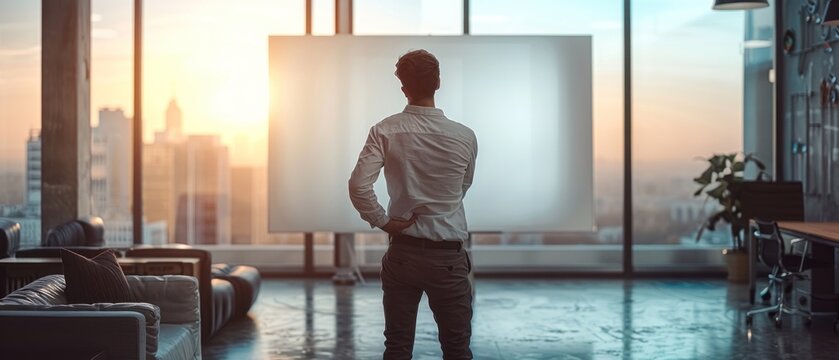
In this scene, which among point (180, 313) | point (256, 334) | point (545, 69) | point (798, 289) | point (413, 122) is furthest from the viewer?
point (545, 69)

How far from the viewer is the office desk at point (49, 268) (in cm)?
559

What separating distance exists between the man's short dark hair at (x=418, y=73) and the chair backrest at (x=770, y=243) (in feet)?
14.5

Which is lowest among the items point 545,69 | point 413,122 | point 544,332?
point 544,332

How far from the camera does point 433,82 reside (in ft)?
11.4

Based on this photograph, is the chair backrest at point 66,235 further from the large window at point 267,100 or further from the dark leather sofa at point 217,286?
the large window at point 267,100

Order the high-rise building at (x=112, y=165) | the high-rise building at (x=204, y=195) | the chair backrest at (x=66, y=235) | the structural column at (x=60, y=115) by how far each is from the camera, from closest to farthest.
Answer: the chair backrest at (x=66, y=235) < the structural column at (x=60, y=115) < the high-rise building at (x=112, y=165) < the high-rise building at (x=204, y=195)

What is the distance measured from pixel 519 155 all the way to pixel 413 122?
5.80 m

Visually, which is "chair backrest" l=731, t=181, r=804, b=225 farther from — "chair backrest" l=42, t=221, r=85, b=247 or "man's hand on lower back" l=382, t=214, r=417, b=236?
"man's hand on lower back" l=382, t=214, r=417, b=236

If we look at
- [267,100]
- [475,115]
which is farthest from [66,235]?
[475,115]

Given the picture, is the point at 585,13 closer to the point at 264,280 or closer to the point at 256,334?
the point at 264,280

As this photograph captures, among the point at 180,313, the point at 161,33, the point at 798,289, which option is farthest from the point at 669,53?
the point at 180,313

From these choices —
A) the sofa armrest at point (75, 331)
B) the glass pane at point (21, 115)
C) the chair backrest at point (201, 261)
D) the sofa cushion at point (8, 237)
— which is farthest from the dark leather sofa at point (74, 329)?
the glass pane at point (21, 115)

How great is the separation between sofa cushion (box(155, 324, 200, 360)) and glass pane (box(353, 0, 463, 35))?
5.34 m

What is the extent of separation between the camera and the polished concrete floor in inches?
248
